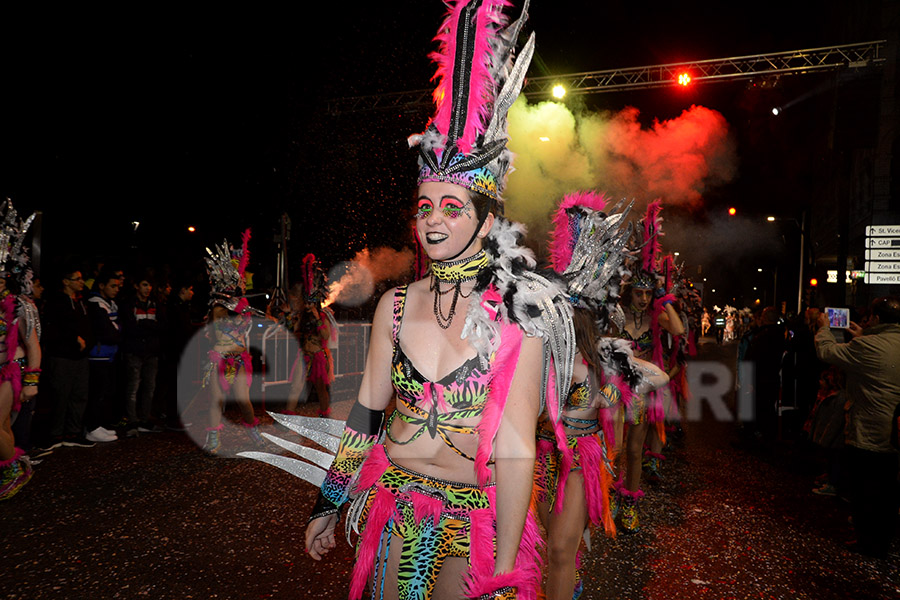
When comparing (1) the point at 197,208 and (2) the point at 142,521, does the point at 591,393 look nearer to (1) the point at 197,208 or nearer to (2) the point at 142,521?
(2) the point at 142,521

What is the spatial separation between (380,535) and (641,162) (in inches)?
626

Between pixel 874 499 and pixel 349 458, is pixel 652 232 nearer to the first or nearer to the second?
pixel 874 499

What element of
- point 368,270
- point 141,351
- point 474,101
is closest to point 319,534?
point 474,101

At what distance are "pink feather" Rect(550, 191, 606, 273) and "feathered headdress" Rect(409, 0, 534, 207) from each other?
5.87 feet

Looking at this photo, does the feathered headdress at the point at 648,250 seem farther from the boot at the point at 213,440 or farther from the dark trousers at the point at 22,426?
the dark trousers at the point at 22,426

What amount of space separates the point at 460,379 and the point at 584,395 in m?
1.46

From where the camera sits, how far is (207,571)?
4.04 metres

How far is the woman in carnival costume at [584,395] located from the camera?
309 centimetres

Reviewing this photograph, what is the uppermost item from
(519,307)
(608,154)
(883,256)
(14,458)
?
(608,154)

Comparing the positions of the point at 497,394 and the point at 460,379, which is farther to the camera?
the point at 460,379

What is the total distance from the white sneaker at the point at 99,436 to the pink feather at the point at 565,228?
667cm

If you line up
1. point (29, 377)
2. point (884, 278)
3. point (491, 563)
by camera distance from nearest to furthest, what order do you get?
point (491, 563) → point (29, 377) → point (884, 278)

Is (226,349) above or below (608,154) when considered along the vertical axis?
below

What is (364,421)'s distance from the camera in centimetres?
224
